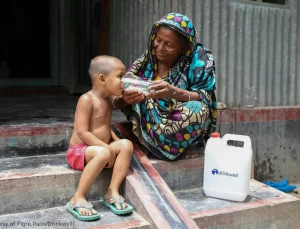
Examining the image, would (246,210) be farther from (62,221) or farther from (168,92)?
(62,221)

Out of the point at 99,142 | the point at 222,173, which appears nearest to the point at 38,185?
the point at 99,142

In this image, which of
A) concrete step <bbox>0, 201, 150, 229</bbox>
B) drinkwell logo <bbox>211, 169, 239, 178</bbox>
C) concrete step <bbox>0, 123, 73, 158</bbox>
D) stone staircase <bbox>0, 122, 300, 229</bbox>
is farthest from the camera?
concrete step <bbox>0, 123, 73, 158</bbox>

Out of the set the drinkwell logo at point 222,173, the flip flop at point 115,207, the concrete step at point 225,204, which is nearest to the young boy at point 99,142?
the flip flop at point 115,207

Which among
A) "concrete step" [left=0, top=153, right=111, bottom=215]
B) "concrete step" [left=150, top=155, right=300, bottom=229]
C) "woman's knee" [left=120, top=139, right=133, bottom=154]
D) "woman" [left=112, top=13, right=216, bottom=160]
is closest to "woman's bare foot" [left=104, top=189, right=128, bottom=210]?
"concrete step" [left=0, top=153, right=111, bottom=215]

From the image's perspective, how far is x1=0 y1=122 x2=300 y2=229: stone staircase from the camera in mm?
2379

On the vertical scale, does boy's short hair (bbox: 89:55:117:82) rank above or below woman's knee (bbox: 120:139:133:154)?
above

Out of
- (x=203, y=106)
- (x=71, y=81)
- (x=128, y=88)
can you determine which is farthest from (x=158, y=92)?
(x=71, y=81)

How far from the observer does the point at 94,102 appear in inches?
105

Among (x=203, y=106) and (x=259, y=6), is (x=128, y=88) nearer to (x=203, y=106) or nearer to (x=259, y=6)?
(x=203, y=106)

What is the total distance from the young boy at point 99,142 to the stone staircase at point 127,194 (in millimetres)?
88

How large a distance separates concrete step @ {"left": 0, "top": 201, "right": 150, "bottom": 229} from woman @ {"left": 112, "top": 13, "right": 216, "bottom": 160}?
711 millimetres

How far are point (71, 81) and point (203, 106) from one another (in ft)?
12.0

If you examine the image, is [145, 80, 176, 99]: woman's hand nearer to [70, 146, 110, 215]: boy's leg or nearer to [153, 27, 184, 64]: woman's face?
[153, 27, 184, 64]: woman's face

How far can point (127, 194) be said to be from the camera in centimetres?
265
